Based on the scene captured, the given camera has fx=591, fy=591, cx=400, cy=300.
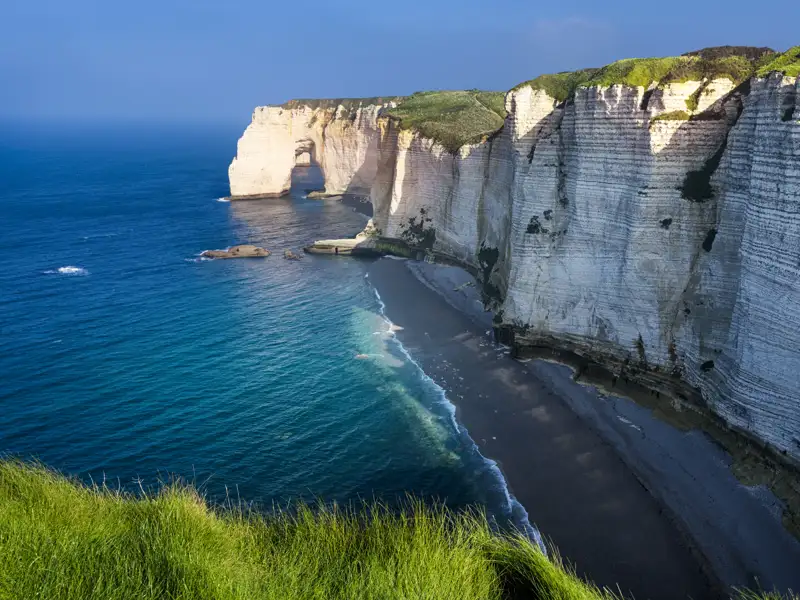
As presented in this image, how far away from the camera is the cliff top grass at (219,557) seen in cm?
981

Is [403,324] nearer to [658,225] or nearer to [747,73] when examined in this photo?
[658,225]

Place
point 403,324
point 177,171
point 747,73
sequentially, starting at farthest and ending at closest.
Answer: point 177,171
point 403,324
point 747,73

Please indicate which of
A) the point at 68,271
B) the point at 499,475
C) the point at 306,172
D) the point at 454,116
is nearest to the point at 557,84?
the point at 499,475

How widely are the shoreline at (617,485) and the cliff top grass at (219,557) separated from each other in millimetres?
8114

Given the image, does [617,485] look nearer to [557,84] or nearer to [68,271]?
[557,84]

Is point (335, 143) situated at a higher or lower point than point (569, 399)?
higher

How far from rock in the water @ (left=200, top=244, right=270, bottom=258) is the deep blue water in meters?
1.47

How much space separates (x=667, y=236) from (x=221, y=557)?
20585mm

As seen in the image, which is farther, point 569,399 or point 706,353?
point 569,399

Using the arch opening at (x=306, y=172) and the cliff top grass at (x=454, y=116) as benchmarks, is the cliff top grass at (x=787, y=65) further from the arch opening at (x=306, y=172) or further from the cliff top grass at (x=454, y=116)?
the arch opening at (x=306, y=172)

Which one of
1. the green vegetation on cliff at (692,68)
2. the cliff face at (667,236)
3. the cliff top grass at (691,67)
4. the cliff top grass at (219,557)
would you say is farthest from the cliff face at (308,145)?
the cliff top grass at (219,557)

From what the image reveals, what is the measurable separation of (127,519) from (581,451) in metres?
17.5

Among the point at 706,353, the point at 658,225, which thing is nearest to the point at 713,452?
the point at 706,353

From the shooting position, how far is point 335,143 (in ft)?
275
